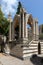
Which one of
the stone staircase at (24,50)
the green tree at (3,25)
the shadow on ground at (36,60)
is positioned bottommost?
the shadow on ground at (36,60)

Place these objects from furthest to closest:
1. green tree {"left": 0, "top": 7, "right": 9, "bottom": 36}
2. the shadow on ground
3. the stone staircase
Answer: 1. green tree {"left": 0, "top": 7, "right": 9, "bottom": 36}
2. the stone staircase
3. the shadow on ground

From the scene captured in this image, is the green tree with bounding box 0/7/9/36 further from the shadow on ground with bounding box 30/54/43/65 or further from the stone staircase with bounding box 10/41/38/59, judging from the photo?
the shadow on ground with bounding box 30/54/43/65

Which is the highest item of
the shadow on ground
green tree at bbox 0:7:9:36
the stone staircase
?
green tree at bbox 0:7:9:36

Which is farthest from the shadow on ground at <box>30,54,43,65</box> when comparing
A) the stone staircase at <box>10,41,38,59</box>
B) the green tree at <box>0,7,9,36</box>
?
the green tree at <box>0,7,9,36</box>

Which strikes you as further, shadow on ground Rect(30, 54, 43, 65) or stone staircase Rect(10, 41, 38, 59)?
stone staircase Rect(10, 41, 38, 59)

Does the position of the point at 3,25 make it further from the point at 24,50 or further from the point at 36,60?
the point at 36,60

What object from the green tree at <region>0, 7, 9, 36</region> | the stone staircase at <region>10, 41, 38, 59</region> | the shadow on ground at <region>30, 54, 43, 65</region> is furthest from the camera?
the green tree at <region>0, 7, 9, 36</region>

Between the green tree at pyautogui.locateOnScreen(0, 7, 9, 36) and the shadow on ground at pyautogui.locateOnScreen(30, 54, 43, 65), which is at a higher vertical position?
the green tree at pyautogui.locateOnScreen(0, 7, 9, 36)

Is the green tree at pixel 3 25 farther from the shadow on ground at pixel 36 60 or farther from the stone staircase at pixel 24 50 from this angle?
the shadow on ground at pixel 36 60

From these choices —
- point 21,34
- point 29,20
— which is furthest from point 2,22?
point 21,34

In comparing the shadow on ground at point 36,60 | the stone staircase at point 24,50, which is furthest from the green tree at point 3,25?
the shadow on ground at point 36,60

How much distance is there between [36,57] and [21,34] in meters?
4.62

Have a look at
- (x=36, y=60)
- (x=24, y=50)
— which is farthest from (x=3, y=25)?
(x=36, y=60)

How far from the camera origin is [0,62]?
16.2 meters
